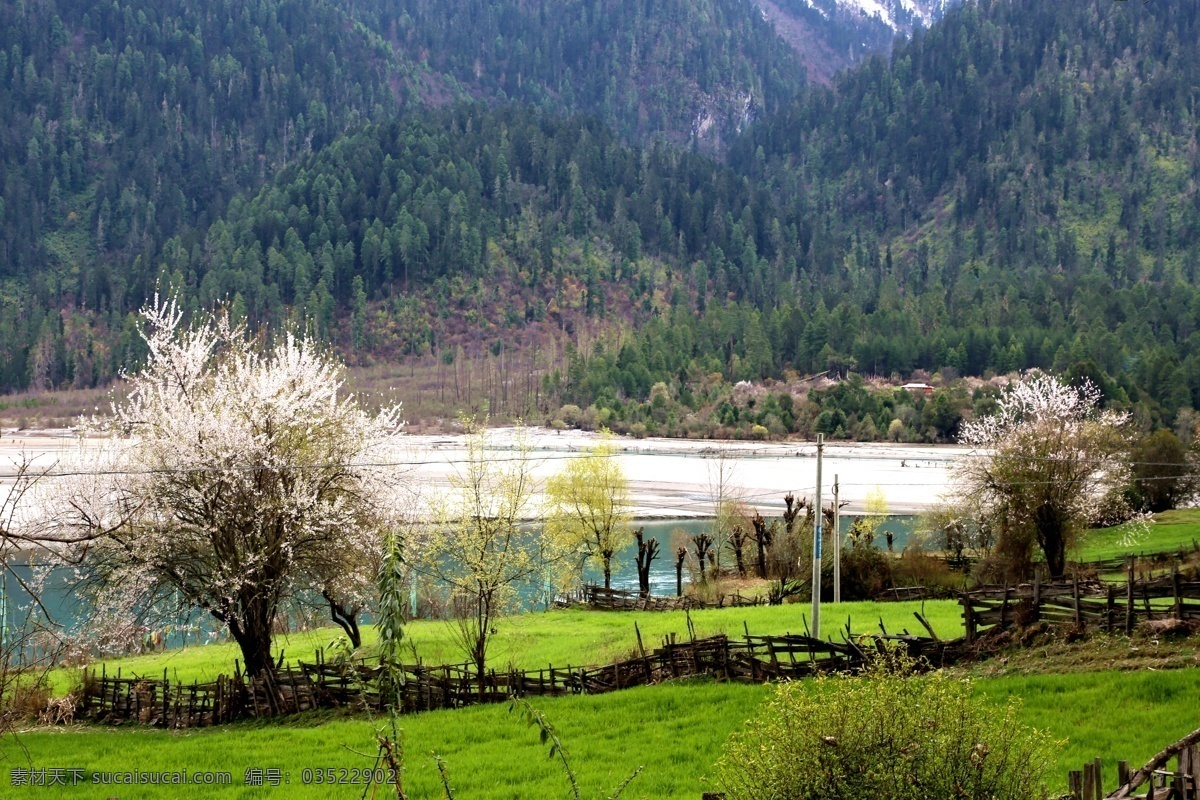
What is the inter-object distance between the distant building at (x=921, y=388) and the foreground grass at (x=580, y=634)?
122 meters

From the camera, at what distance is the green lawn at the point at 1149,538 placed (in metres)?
52.2

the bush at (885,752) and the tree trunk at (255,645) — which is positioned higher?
the bush at (885,752)

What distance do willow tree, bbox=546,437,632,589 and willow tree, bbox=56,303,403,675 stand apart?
27.6 meters

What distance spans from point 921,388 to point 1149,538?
108 meters

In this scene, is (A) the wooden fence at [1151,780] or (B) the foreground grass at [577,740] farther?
(B) the foreground grass at [577,740]

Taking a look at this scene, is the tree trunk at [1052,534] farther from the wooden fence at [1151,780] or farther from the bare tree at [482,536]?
the wooden fence at [1151,780]

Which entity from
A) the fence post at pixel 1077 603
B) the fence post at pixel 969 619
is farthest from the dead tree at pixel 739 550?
the fence post at pixel 1077 603

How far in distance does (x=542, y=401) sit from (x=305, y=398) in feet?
485

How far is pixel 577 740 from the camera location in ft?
73.8

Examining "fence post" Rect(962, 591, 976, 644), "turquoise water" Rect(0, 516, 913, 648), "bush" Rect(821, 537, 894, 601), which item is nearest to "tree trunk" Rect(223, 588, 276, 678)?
"turquoise water" Rect(0, 516, 913, 648)

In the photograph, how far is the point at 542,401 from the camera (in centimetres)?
17888

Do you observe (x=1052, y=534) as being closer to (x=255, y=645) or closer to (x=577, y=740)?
(x=577, y=740)

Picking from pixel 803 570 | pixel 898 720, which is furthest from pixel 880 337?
pixel 898 720

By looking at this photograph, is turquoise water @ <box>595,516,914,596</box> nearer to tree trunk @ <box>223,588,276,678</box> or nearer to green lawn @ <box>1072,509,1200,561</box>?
green lawn @ <box>1072,509,1200,561</box>
